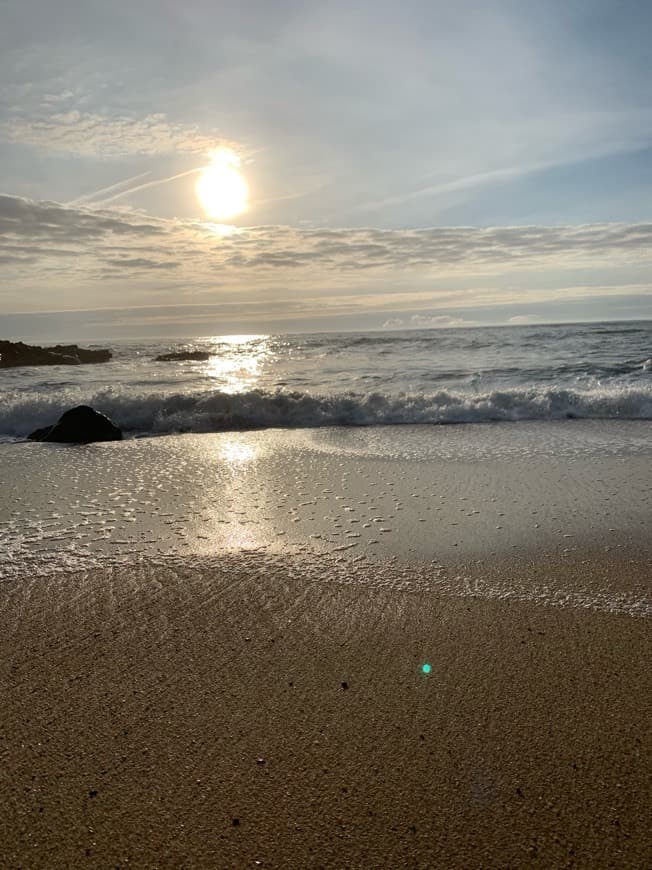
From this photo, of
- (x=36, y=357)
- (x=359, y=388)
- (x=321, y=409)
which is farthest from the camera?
(x=36, y=357)

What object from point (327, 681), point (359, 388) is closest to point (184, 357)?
point (359, 388)

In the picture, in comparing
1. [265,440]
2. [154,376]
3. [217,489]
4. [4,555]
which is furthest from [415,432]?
[154,376]

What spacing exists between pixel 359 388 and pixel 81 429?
6940 millimetres

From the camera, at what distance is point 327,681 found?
8.48 feet

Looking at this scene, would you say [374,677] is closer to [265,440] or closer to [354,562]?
[354,562]

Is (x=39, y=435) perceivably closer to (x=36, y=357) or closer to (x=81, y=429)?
(x=81, y=429)

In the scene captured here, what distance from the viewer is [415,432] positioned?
9.23m

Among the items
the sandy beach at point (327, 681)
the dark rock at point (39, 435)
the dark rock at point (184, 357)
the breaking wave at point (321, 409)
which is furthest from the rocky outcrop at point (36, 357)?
the sandy beach at point (327, 681)

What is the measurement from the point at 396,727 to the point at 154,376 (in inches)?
682

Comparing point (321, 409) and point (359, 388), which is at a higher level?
point (359, 388)

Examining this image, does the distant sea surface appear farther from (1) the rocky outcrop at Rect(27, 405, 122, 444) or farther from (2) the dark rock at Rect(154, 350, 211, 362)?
(2) the dark rock at Rect(154, 350, 211, 362)

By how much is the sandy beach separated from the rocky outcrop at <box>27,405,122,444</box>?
3458mm

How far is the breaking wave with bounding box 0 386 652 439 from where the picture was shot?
1031 cm

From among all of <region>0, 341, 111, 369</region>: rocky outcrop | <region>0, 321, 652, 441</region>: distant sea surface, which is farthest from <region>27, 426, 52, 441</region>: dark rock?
<region>0, 341, 111, 369</region>: rocky outcrop
